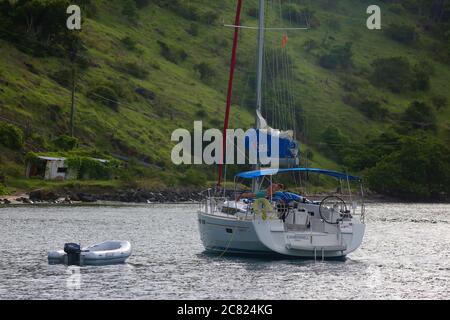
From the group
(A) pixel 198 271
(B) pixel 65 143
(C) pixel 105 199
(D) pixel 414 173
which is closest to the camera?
(A) pixel 198 271

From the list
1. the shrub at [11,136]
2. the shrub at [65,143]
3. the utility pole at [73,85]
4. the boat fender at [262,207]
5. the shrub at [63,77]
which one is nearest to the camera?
the boat fender at [262,207]

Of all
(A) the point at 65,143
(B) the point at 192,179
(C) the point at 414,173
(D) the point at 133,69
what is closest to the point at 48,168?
(A) the point at 65,143

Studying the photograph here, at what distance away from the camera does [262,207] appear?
59719 mm

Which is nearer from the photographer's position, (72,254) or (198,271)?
(198,271)

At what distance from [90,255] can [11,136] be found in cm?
8387

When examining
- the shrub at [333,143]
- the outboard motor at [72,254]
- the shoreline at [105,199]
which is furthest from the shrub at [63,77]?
the outboard motor at [72,254]

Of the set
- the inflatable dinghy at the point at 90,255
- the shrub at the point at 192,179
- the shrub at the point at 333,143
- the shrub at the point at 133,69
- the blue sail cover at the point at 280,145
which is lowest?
the inflatable dinghy at the point at 90,255

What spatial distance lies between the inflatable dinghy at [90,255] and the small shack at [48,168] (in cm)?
7662

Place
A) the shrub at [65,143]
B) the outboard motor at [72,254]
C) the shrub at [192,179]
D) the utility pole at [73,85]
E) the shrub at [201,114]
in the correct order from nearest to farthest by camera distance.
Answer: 1. the outboard motor at [72,254]
2. the shrub at [65,143]
3. the utility pole at [73,85]
4. the shrub at [192,179]
5. the shrub at [201,114]

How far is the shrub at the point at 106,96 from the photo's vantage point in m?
169

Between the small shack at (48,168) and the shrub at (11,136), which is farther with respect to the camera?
the shrub at (11,136)

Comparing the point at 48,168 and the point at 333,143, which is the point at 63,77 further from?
the point at 333,143

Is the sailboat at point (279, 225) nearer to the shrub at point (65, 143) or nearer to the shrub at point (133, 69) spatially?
the shrub at point (65, 143)
